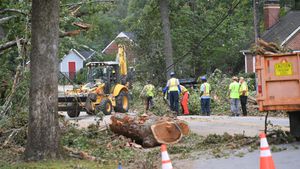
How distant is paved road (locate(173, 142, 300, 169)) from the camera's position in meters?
9.82

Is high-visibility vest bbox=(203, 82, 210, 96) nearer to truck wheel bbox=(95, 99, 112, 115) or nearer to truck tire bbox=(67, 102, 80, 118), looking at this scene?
truck wheel bbox=(95, 99, 112, 115)

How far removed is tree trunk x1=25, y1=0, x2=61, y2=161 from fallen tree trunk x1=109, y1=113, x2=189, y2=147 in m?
3.26

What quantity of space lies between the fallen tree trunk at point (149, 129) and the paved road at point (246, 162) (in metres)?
2.56

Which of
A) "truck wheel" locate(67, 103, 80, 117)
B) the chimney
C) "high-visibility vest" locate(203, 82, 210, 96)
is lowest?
"truck wheel" locate(67, 103, 80, 117)

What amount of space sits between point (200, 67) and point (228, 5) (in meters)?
8.21

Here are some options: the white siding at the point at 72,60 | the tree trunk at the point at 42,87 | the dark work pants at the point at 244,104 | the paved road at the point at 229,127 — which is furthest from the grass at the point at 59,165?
the white siding at the point at 72,60

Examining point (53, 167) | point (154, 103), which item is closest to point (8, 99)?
point (53, 167)

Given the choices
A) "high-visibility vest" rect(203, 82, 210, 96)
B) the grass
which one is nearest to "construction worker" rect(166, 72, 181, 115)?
"high-visibility vest" rect(203, 82, 210, 96)

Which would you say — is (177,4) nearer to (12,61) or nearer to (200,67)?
(200,67)

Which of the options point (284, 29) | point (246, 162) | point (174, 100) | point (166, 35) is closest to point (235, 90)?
point (174, 100)

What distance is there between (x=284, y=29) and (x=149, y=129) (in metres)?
32.0

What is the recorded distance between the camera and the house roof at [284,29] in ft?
139

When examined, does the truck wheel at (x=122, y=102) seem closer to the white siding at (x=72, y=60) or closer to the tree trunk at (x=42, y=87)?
the tree trunk at (x=42, y=87)

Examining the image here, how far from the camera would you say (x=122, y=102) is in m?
26.4
